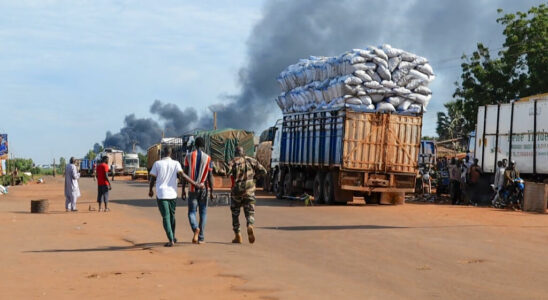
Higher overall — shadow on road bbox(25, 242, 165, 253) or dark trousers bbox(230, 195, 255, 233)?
dark trousers bbox(230, 195, 255, 233)

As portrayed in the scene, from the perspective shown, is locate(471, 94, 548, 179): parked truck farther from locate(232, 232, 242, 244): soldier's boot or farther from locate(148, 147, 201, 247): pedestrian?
locate(148, 147, 201, 247): pedestrian

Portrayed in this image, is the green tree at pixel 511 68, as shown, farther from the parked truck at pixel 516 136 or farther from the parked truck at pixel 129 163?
the parked truck at pixel 129 163

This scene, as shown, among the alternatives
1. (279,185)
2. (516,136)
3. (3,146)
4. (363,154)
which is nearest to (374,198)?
(363,154)

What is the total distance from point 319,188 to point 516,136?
662cm

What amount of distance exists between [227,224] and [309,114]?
961 centimetres

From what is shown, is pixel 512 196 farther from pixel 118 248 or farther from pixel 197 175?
pixel 118 248

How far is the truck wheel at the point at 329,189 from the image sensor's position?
83.2ft

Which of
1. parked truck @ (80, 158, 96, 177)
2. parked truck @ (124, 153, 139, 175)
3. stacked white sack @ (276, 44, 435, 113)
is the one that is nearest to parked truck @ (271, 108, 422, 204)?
stacked white sack @ (276, 44, 435, 113)

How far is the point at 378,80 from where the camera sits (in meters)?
25.0

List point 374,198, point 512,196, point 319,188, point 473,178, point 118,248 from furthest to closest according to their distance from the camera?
point 473,178 < point 374,198 < point 319,188 < point 512,196 < point 118,248

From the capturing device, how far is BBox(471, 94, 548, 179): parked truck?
84.1ft

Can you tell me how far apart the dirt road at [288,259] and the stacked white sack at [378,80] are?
5.54 meters

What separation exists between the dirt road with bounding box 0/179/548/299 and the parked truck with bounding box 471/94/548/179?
655 centimetres

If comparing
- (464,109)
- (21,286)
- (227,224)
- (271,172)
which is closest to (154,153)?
(464,109)
